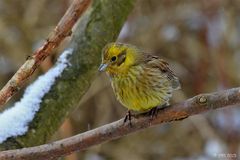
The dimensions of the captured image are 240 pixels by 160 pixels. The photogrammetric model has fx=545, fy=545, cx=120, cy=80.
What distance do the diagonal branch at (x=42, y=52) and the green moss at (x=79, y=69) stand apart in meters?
0.36

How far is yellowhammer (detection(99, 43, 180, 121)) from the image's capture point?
214 cm

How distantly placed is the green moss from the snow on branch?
0.02 metres

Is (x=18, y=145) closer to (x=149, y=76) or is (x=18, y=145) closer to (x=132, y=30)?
(x=149, y=76)

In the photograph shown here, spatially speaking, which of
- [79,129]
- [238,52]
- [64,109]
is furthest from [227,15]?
[64,109]

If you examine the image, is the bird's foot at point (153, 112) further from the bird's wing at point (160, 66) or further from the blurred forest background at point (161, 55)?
the blurred forest background at point (161, 55)

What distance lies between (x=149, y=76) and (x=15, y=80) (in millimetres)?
566

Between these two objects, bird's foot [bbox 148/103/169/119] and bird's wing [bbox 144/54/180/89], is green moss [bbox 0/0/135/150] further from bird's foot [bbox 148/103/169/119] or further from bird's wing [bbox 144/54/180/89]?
bird's foot [bbox 148/103/169/119]

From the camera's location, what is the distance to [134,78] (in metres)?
2.20

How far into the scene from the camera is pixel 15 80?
1.98 meters

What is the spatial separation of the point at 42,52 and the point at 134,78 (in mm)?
398

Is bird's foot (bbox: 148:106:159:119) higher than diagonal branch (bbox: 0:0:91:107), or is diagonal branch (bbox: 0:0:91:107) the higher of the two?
diagonal branch (bbox: 0:0:91:107)

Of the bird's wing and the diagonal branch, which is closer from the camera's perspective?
the diagonal branch

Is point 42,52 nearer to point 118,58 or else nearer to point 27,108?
point 118,58

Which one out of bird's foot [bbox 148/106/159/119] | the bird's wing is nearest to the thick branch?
bird's foot [bbox 148/106/159/119]
